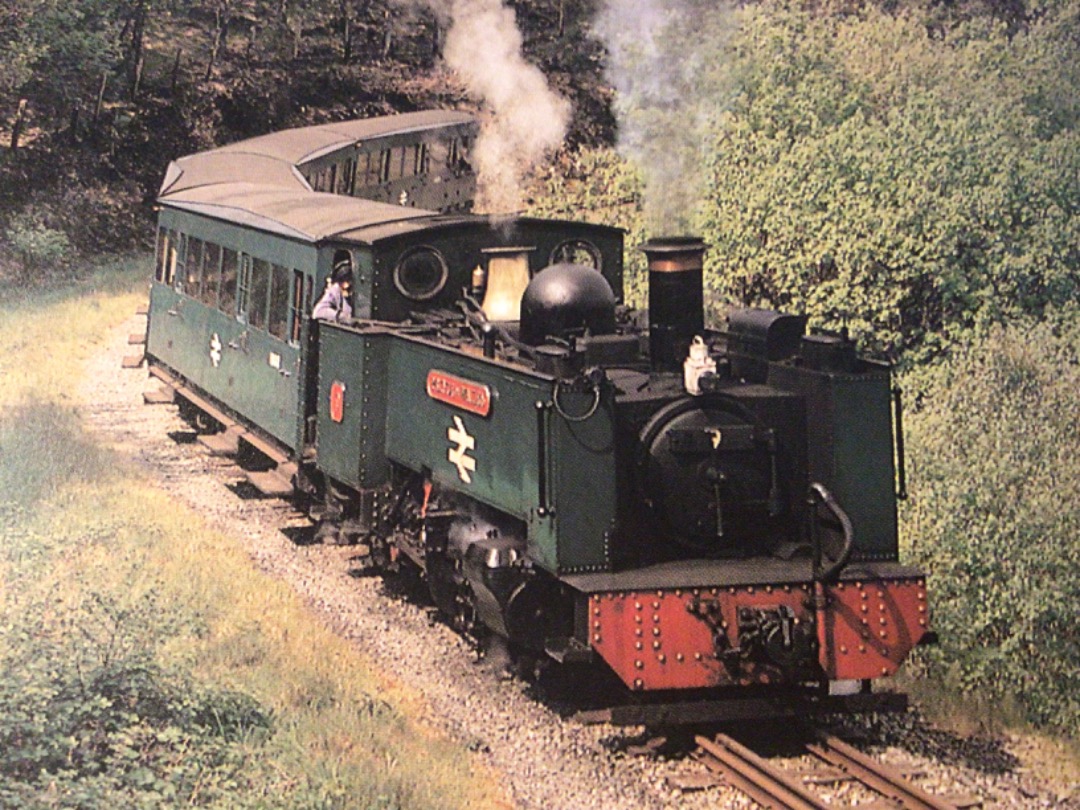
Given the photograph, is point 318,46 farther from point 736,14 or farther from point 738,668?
point 738,668

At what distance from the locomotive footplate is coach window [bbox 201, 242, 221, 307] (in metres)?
6.87

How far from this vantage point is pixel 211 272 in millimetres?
12375

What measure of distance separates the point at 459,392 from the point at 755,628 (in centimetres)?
226

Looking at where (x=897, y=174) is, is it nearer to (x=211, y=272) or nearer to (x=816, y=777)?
(x=211, y=272)

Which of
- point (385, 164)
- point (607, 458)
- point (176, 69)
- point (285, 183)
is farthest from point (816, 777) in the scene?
point (385, 164)

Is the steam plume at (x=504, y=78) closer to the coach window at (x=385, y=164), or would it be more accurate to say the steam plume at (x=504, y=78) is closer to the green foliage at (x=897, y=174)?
the green foliage at (x=897, y=174)

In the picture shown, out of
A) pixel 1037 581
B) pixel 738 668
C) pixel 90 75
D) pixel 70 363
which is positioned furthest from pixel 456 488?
pixel 70 363

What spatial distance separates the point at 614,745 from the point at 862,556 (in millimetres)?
1680

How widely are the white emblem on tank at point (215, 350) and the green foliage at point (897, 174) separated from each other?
17.4ft

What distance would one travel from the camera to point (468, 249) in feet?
30.1

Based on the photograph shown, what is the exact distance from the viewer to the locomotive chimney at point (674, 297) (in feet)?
22.7

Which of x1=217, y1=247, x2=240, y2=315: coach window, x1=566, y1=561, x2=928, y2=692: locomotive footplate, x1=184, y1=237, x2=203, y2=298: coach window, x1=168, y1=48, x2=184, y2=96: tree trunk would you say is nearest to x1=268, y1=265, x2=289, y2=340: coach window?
x1=217, y1=247, x2=240, y2=315: coach window

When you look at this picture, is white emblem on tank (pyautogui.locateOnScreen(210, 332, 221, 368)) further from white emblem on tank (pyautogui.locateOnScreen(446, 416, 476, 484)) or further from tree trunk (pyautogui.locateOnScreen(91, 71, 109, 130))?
white emblem on tank (pyautogui.locateOnScreen(446, 416, 476, 484))

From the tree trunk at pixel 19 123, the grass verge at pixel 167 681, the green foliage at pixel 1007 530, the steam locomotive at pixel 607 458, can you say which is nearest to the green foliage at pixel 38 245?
the tree trunk at pixel 19 123
